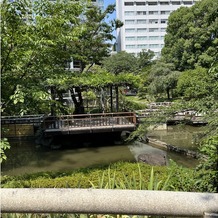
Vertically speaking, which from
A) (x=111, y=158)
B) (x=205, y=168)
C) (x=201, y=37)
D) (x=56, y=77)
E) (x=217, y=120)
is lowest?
(x=111, y=158)

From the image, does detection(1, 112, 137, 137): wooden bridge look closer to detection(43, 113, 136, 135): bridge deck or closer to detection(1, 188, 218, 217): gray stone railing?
detection(43, 113, 136, 135): bridge deck

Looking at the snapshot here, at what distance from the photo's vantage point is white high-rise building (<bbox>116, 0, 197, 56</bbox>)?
6153cm

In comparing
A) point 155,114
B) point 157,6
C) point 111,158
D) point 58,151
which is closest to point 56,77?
point 155,114

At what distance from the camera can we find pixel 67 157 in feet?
40.1

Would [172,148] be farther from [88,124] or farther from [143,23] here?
[143,23]

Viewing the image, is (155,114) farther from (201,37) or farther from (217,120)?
(201,37)

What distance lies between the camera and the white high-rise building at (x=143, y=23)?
61531mm

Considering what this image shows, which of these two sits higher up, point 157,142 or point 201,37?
point 201,37

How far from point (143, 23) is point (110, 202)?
65.5 metres

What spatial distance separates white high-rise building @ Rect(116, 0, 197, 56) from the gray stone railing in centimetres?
6173

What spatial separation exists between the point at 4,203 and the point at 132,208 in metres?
0.48

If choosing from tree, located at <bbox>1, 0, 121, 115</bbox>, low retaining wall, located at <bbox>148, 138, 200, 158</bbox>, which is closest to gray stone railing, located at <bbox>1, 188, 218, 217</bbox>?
tree, located at <bbox>1, 0, 121, 115</bbox>

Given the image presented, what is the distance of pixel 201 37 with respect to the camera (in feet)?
88.8

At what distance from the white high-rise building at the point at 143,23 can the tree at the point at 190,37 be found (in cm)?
2921
